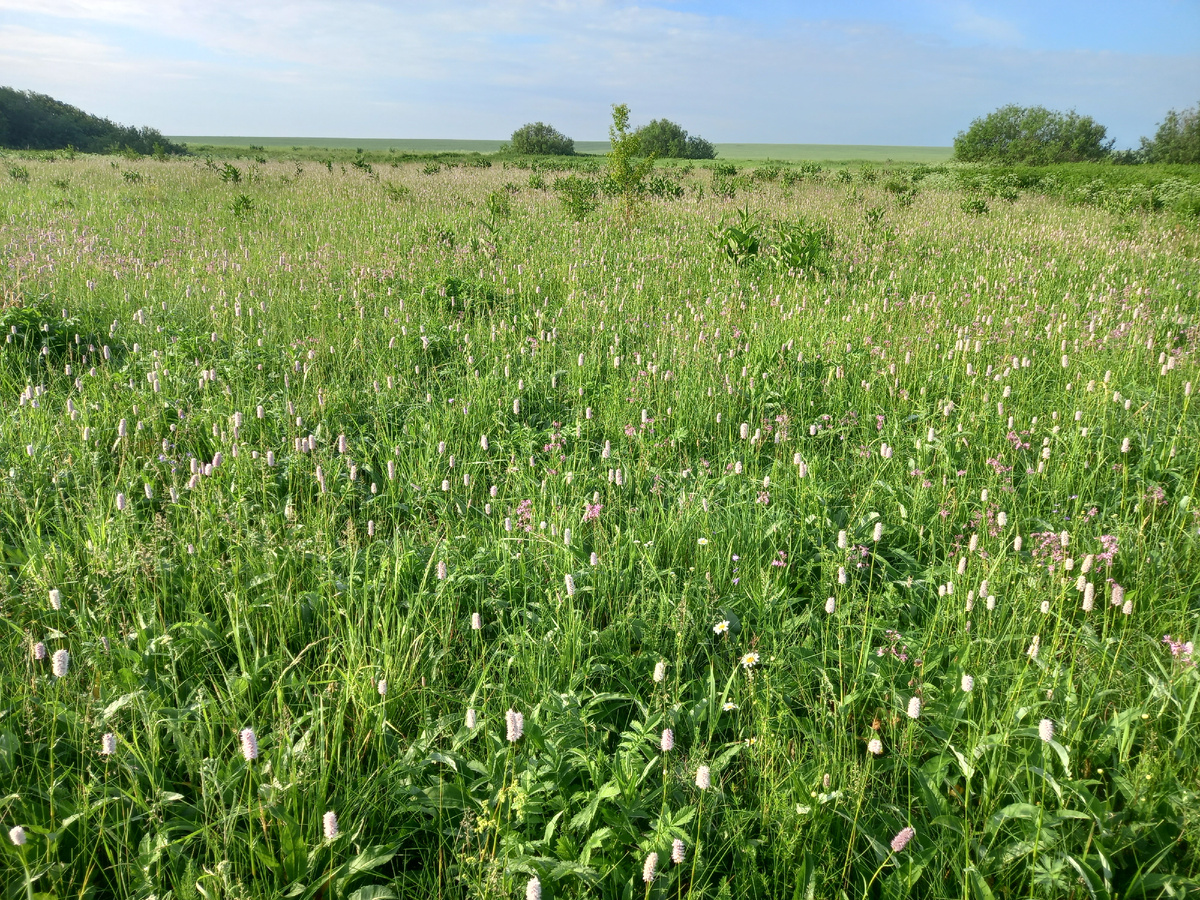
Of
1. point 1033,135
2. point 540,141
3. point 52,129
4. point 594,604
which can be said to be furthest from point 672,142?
point 594,604

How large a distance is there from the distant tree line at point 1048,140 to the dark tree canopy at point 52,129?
75.9 meters

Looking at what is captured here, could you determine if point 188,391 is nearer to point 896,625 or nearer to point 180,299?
point 180,299

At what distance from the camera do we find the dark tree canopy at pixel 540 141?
70.6 meters

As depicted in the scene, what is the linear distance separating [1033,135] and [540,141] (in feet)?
173

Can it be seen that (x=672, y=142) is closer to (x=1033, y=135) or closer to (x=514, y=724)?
(x=1033, y=135)

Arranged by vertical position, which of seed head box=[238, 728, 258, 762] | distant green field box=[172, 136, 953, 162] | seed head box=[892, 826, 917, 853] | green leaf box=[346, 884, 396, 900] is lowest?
green leaf box=[346, 884, 396, 900]

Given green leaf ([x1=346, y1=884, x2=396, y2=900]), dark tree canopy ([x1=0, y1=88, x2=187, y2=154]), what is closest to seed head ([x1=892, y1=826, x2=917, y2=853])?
green leaf ([x1=346, y1=884, x2=396, y2=900])

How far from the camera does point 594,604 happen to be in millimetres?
2857

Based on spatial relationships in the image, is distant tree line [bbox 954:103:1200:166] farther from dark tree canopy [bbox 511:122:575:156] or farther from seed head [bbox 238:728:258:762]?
seed head [bbox 238:728:258:762]

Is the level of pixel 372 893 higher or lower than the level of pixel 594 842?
lower

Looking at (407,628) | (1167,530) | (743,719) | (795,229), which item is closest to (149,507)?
(407,628)

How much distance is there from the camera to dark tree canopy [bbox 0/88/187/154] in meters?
53.0

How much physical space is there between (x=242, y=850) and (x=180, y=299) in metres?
6.72

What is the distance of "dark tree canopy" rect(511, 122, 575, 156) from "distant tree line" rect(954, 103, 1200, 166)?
40.6m
